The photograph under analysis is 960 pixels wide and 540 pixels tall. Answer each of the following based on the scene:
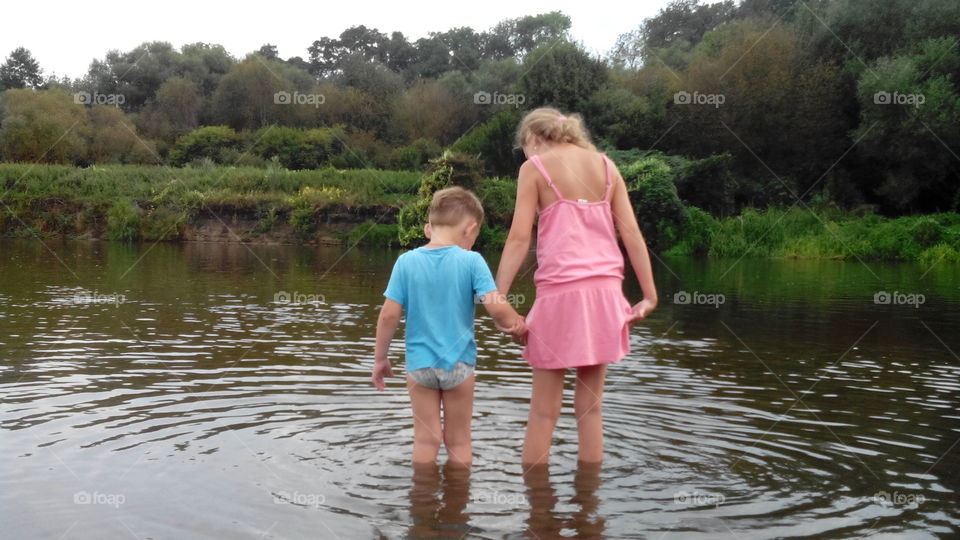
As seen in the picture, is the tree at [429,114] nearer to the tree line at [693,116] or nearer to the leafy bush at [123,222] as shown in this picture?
the tree line at [693,116]

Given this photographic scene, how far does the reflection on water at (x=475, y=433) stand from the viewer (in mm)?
4023

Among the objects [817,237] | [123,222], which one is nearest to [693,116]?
[817,237]

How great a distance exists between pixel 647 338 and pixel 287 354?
3984 millimetres

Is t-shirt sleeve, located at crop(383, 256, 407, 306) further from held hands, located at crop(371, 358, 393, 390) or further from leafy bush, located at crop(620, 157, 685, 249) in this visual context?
leafy bush, located at crop(620, 157, 685, 249)

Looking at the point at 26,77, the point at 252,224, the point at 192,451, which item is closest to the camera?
the point at 192,451

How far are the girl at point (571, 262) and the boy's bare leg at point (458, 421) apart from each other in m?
0.33

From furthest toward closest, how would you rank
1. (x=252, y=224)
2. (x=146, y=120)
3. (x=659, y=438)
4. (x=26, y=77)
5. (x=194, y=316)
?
(x=26, y=77) → (x=146, y=120) → (x=252, y=224) → (x=194, y=316) → (x=659, y=438)

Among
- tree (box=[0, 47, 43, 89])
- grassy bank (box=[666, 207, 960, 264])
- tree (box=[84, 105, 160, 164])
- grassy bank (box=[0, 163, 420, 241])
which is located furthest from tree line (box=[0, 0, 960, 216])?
tree (box=[0, 47, 43, 89])

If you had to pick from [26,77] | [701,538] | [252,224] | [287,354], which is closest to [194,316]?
[287,354]

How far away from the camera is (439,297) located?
4.62 meters

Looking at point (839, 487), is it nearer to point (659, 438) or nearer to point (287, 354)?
point (659, 438)

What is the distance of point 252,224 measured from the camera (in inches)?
1337

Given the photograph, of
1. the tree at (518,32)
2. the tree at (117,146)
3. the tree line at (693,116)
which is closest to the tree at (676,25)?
the tree at (518,32)

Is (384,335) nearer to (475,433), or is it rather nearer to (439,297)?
(439,297)
